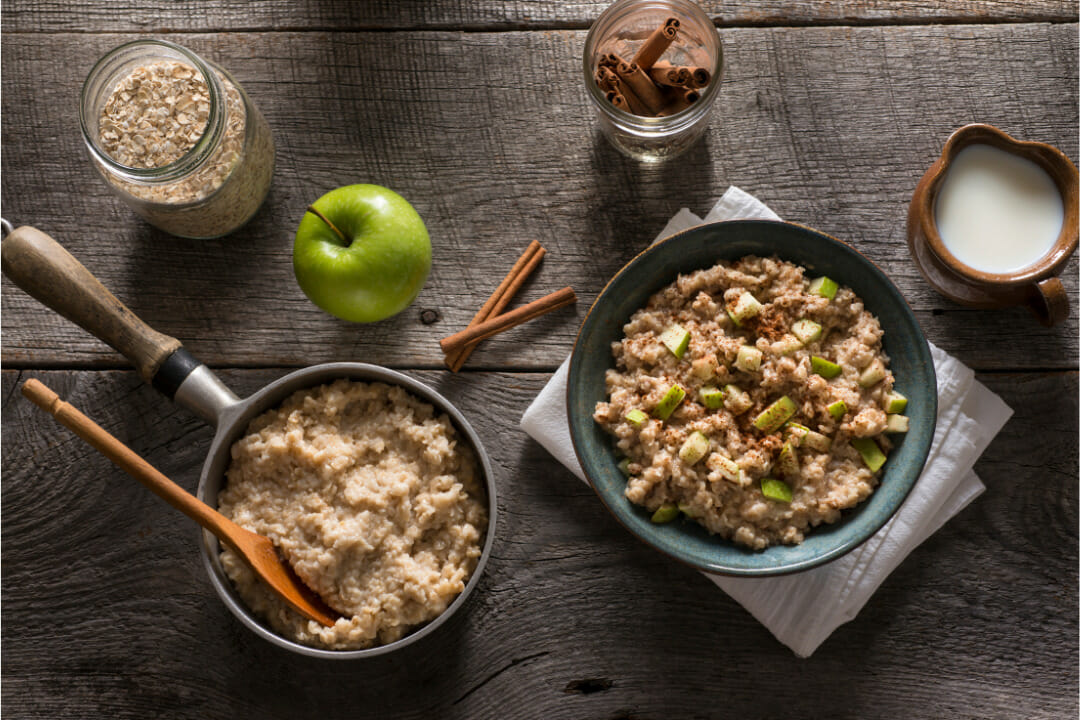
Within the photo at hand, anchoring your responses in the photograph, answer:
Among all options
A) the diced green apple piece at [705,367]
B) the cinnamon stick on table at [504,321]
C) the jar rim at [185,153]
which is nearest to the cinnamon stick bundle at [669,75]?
the cinnamon stick on table at [504,321]

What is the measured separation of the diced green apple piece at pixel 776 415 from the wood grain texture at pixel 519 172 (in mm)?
553

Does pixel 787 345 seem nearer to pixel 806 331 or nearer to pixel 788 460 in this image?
pixel 806 331

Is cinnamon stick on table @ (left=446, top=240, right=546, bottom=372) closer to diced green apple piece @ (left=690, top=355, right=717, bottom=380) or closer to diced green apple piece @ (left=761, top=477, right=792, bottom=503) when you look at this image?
diced green apple piece @ (left=690, top=355, right=717, bottom=380)

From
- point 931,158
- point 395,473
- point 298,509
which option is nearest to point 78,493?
point 298,509

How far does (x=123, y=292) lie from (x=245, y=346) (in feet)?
1.16

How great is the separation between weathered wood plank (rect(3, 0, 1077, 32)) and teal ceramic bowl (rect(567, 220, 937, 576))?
0.68m

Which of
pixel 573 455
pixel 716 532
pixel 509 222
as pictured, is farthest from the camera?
pixel 509 222

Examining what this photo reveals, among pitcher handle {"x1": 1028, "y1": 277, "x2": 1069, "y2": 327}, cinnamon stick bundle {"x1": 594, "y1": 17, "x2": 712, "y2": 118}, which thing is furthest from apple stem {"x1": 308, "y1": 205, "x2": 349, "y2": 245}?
pitcher handle {"x1": 1028, "y1": 277, "x2": 1069, "y2": 327}

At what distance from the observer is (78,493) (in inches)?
81.4

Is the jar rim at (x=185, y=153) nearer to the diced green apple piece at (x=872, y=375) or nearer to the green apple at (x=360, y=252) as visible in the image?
the green apple at (x=360, y=252)

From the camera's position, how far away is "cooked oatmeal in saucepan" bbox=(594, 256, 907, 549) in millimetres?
1713

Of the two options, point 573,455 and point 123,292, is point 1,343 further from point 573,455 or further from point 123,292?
point 573,455

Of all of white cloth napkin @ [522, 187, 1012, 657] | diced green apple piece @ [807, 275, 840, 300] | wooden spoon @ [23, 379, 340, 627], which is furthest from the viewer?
white cloth napkin @ [522, 187, 1012, 657]

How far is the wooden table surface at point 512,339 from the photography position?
6.57 ft
